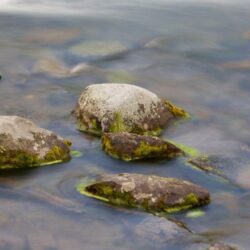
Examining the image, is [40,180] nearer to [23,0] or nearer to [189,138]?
[189,138]

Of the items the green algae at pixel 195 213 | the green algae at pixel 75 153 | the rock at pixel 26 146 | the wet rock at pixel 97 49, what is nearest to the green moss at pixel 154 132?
the green algae at pixel 75 153

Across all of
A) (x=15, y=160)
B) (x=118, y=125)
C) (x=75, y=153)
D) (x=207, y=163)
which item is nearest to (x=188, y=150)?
(x=207, y=163)

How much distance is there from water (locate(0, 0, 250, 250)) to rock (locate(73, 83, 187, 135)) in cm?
27

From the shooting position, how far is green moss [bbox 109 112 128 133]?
32.4ft

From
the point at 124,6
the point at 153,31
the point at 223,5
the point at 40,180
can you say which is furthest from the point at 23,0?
the point at 40,180

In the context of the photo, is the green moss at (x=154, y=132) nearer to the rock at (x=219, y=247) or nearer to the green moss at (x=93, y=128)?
the green moss at (x=93, y=128)

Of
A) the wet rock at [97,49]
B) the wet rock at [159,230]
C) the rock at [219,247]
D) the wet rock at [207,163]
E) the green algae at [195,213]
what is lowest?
the wet rock at [159,230]

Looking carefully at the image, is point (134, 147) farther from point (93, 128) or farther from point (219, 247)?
point (219, 247)

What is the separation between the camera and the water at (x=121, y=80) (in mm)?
7312

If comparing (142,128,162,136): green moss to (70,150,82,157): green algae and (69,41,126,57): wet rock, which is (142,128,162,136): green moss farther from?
(69,41,126,57): wet rock

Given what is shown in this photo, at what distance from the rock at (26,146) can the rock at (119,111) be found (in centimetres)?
117

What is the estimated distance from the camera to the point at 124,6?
750 inches

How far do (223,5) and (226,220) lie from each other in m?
12.9

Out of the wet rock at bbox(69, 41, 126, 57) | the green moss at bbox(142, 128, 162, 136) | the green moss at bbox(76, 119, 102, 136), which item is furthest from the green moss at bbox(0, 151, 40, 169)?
the wet rock at bbox(69, 41, 126, 57)
